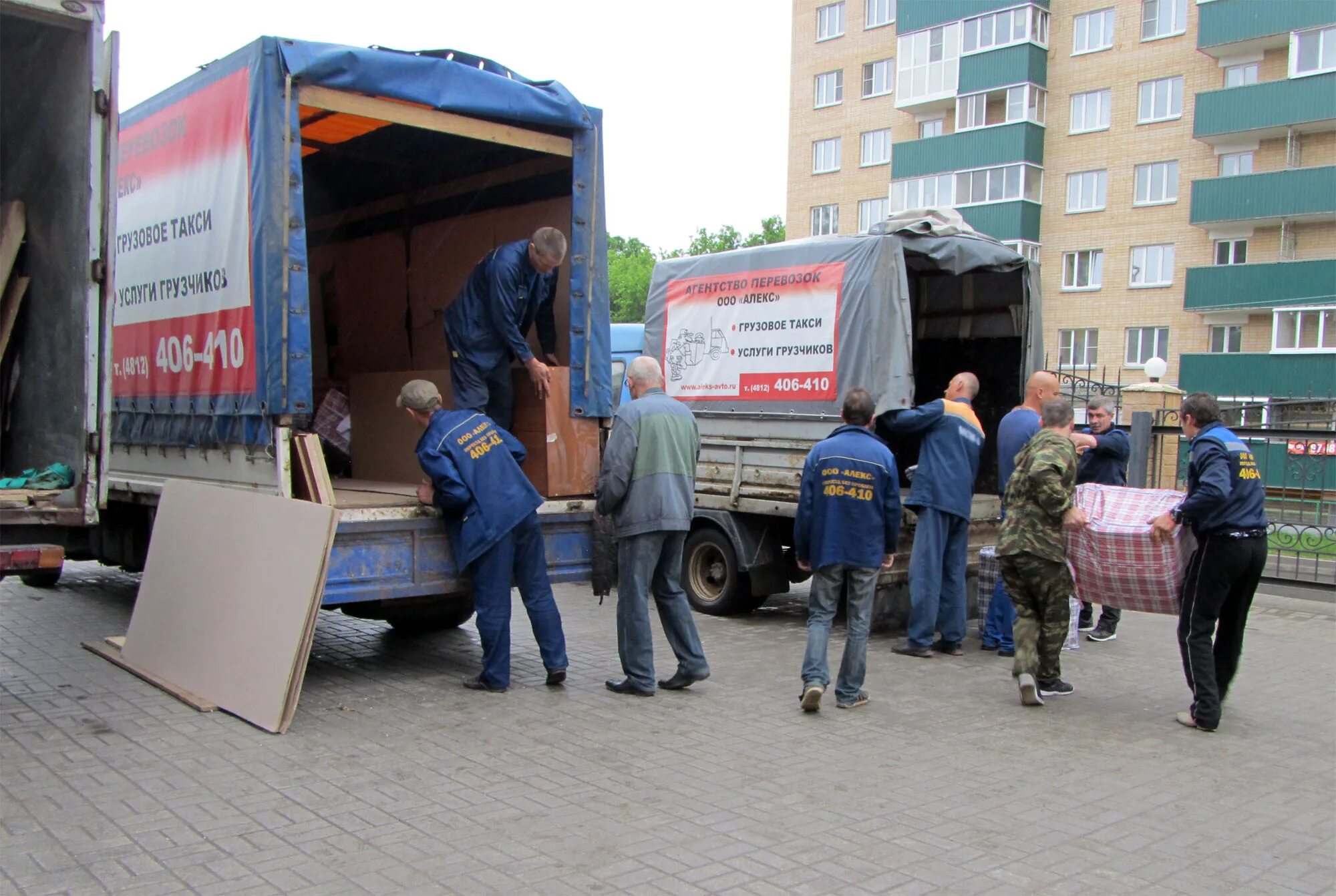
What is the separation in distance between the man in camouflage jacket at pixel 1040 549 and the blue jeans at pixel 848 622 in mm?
845

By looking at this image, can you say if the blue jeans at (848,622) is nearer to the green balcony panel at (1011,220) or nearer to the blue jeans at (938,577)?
the blue jeans at (938,577)

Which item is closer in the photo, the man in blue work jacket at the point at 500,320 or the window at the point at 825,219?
the man in blue work jacket at the point at 500,320

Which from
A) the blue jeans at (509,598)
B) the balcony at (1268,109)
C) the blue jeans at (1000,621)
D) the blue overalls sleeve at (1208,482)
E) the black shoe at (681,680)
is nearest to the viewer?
the blue overalls sleeve at (1208,482)

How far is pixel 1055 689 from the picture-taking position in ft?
21.1

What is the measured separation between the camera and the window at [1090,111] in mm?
31469

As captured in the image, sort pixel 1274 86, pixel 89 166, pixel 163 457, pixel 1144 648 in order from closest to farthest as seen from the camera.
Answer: pixel 89 166
pixel 163 457
pixel 1144 648
pixel 1274 86

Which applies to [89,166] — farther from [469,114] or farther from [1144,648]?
[1144,648]

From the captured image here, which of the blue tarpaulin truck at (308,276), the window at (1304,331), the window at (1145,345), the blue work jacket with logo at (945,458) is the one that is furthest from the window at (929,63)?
the blue work jacket with logo at (945,458)

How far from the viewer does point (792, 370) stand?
8.66 m

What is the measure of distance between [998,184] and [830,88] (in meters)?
8.30

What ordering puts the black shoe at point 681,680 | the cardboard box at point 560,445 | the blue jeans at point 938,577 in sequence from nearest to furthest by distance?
the black shoe at point 681,680 → the cardboard box at point 560,445 → the blue jeans at point 938,577

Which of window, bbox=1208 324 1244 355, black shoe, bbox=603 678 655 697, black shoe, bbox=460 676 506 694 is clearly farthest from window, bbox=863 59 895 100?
black shoe, bbox=460 676 506 694

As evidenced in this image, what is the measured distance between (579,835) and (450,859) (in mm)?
Answer: 490

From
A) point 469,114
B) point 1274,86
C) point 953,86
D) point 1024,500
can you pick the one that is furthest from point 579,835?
point 953,86
